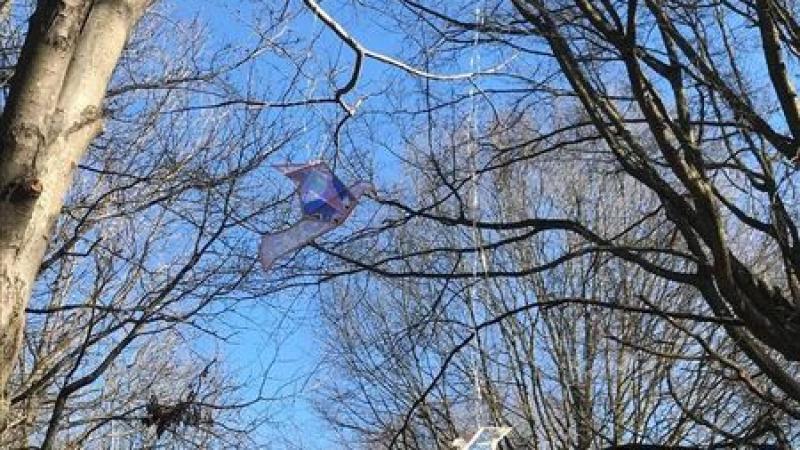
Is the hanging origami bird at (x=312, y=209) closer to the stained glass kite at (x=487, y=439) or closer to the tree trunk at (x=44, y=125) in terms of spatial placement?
the stained glass kite at (x=487, y=439)

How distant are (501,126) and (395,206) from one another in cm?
83

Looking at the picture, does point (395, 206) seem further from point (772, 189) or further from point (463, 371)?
point (463, 371)

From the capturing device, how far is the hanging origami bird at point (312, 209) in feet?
12.8

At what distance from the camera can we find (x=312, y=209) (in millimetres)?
3904

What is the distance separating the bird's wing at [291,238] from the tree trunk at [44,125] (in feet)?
5.65

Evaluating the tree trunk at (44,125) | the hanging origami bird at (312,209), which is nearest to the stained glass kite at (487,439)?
the hanging origami bird at (312,209)

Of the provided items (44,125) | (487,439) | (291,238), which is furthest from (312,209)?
(44,125)

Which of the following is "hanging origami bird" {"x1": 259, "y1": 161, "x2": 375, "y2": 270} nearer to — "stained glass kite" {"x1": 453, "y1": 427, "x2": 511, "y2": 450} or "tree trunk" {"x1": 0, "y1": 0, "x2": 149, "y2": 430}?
"stained glass kite" {"x1": 453, "y1": 427, "x2": 511, "y2": 450}

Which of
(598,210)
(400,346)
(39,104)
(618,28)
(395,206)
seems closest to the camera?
(39,104)

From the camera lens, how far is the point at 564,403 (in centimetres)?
1106

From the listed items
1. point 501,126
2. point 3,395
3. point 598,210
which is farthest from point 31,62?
point 598,210

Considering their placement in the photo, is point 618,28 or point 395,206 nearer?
point 618,28

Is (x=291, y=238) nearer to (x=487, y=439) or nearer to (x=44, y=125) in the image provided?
(x=487, y=439)

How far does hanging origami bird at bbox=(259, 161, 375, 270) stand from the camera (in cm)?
389
